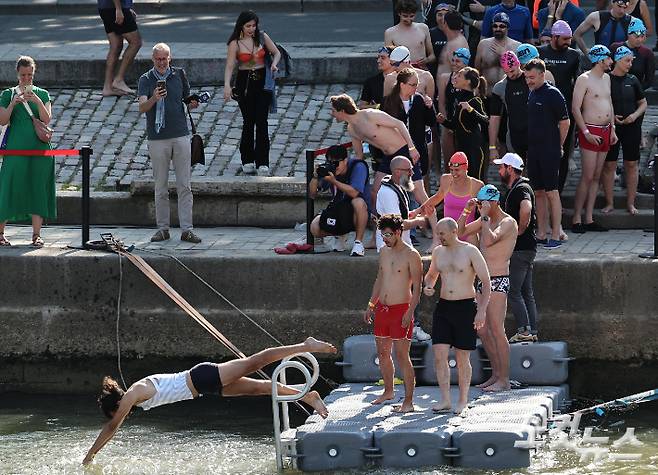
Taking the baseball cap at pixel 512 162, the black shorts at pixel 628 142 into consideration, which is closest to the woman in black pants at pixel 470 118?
the black shorts at pixel 628 142

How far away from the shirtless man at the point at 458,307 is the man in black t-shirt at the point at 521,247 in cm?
114

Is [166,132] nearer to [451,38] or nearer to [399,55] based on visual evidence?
[399,55]

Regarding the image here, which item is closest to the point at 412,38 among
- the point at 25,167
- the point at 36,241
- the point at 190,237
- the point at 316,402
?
the point at 190,237

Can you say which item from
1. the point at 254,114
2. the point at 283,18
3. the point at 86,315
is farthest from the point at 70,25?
the point at 86,315

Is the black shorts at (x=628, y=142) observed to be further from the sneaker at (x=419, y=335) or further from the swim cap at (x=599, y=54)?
the sneaker at (x=419, y=335)

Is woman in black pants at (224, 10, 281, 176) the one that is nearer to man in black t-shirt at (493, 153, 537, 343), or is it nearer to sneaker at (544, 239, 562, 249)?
sneaker at (544, 239, 562, 249)

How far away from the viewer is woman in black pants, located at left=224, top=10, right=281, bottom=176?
17.7m

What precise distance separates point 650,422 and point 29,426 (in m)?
5.33

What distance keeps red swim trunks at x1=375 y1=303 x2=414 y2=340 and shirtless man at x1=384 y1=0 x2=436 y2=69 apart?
4442 millimetres

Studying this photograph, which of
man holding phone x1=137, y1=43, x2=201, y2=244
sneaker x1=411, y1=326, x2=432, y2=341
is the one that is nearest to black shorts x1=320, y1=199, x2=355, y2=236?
sneaker x1=411, y1=326, x2=432, y2=341

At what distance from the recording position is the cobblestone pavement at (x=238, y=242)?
15.9 m

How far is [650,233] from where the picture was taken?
659 inches

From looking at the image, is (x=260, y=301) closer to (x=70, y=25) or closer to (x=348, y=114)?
(x=348, y=114)

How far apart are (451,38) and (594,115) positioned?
71.3 inches
